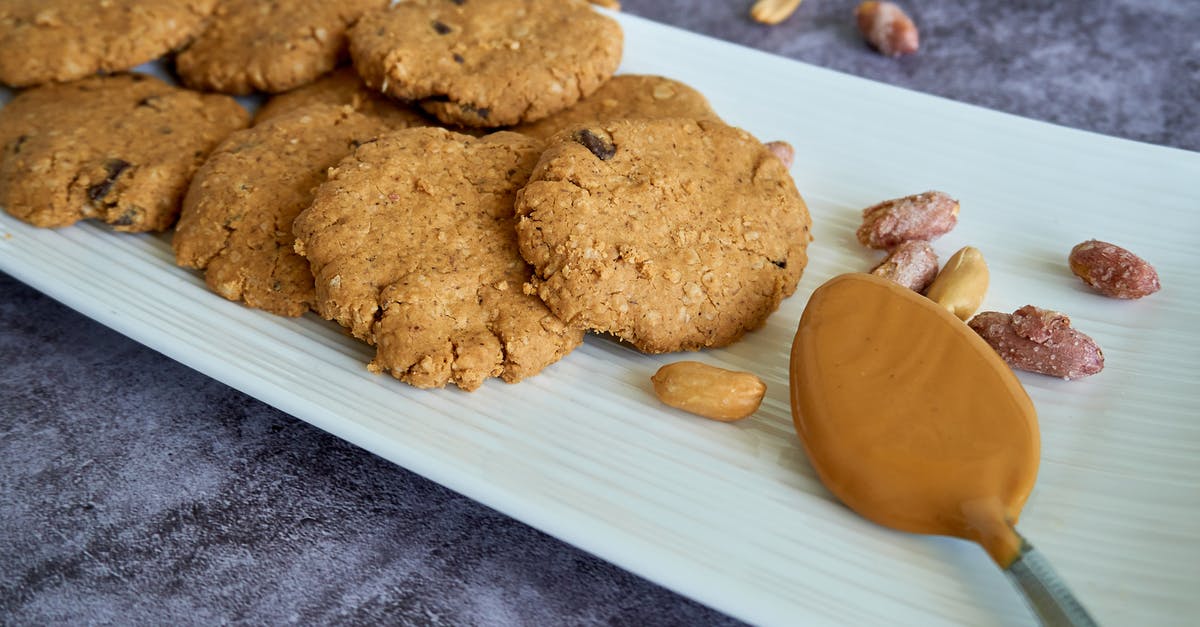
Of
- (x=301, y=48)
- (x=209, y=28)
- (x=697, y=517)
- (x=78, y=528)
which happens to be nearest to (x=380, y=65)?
(x=301, y=48)

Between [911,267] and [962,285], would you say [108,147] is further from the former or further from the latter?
[962,285]

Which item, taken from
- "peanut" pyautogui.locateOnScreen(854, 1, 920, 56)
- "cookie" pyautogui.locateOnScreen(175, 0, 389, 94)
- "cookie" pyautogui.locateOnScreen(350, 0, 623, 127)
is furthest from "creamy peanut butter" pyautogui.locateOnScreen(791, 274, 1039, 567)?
"peanut" pyautogui.locateOnScreen(854, 1, 920, 56)

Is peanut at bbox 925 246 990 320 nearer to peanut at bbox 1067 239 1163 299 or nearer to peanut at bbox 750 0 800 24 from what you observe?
peanut at bbox 1067 239 1163 299

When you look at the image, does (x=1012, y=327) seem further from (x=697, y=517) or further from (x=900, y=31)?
(x=900, y=31)

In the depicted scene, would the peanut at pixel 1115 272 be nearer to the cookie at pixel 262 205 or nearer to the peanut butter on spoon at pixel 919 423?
the peanut butter on spoon at pixel 919 423

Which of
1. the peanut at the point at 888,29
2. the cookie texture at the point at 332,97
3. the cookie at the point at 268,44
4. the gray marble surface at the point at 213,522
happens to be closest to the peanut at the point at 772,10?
Answer: the peanut at the point at 888,29
